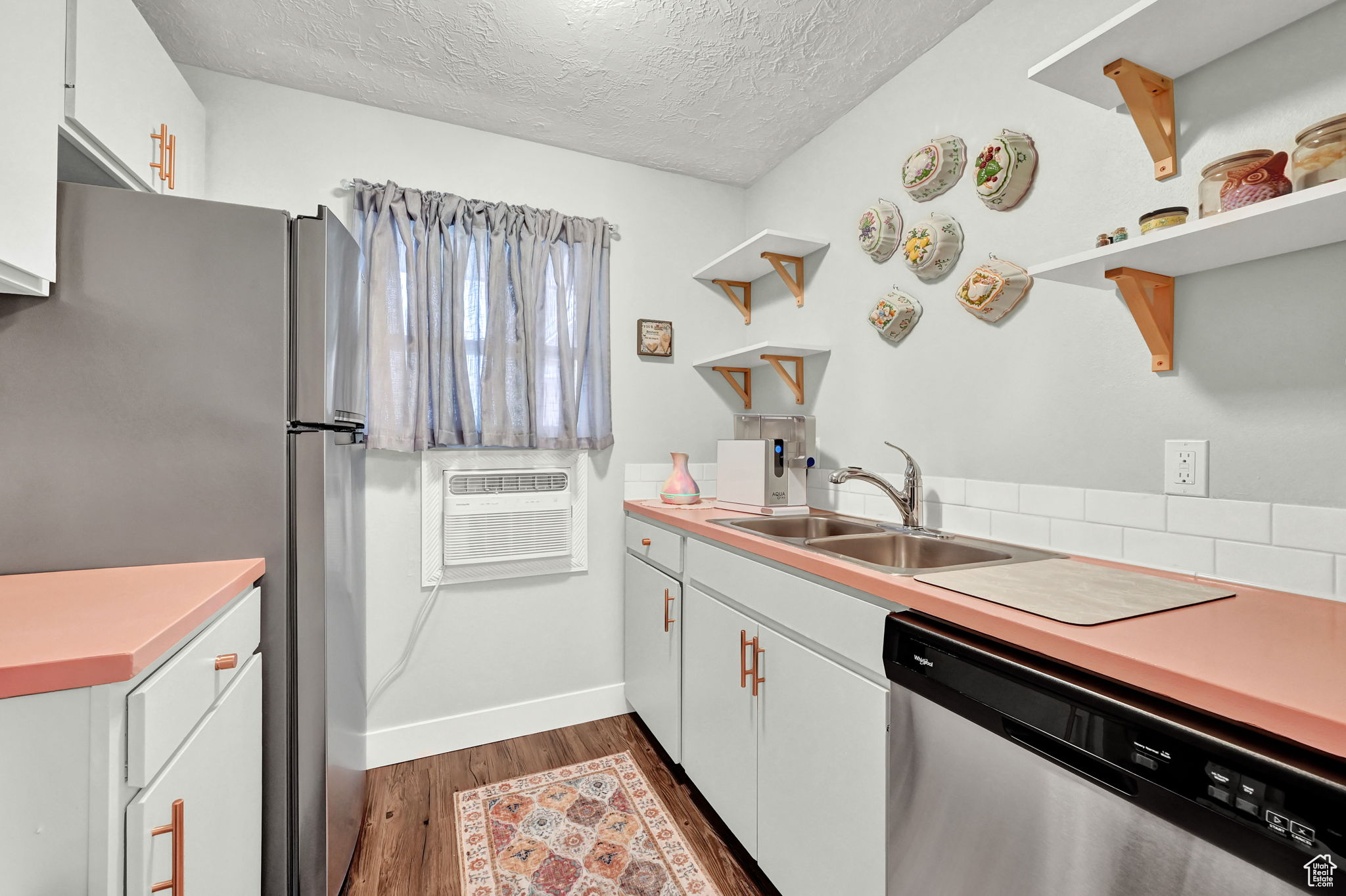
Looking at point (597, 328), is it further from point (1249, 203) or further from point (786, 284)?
point (1249, 203)

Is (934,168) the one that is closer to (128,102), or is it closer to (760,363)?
(760,363)

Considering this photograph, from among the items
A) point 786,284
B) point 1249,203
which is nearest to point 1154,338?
point 1249,203


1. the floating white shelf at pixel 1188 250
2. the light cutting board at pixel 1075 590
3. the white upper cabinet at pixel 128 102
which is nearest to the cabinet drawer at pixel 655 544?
the light cutting board at pixel 1075 590

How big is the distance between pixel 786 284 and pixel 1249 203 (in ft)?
Answer: 5.20

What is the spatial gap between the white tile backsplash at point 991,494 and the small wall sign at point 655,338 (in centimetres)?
140

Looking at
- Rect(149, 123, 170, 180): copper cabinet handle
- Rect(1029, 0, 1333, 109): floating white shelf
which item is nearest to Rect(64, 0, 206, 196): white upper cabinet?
Rect(149, 123, 170, 180): copper cabinet handle

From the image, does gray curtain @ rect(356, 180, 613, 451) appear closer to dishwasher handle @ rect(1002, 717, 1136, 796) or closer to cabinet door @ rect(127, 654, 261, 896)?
cabinet door @ rect(127, 654, 261, 896)

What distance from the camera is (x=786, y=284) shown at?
2449 mm

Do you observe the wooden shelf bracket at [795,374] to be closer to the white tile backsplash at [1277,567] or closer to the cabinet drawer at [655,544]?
the cabinet drawer at [655,544]

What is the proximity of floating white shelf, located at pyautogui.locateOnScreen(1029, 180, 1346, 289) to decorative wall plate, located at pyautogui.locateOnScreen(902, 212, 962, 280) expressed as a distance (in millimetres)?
504

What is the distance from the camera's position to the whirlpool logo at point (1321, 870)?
549mm

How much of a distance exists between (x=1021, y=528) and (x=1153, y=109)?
0.97 meters

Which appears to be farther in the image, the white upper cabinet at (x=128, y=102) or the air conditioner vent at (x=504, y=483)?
the air conditioner vent at (x=504, y=483)

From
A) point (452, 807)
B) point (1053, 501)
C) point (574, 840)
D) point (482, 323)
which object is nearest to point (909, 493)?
point (1053, 501)
